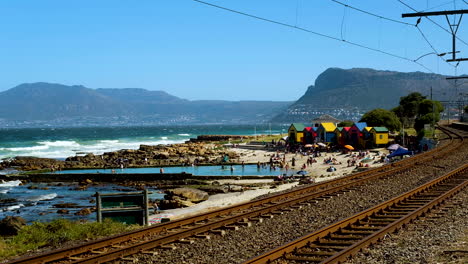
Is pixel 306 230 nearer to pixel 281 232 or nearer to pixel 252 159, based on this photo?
pixel 281 232

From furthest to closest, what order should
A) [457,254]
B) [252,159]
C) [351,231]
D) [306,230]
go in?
[252,159], [306,230], [351,231], [457,254]

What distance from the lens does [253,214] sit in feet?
53.3

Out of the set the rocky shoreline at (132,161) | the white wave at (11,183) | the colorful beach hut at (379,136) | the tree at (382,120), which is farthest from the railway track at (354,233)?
the tree at (382,120)

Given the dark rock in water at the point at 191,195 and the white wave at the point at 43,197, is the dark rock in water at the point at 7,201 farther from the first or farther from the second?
the dark rock in water at the point at 191,195

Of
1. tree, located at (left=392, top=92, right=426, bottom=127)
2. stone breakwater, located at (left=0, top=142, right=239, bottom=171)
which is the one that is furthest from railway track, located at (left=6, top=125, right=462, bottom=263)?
tree, located at (left=392, top=92, right=426, bottom=127)

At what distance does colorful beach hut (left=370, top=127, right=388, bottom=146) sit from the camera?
6775 cm

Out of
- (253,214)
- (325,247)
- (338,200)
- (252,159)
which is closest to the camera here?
(325,247)

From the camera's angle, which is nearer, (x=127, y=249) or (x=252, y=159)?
(x=127, y=249)

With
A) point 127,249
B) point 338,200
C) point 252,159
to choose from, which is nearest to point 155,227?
point 127,249

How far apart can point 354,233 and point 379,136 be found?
187ft

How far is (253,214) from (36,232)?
20.4 feet

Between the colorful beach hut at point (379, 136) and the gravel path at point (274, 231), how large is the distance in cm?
4521

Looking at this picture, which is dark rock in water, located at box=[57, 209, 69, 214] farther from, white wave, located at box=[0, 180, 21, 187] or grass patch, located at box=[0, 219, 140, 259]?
white wave, located at box=[0, 180, 21, 187]

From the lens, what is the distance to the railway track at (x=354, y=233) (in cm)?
1066
